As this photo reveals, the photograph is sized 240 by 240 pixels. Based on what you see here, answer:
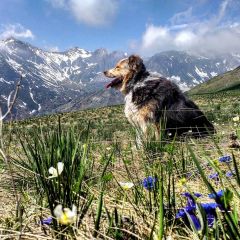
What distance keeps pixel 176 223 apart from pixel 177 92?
641 cm

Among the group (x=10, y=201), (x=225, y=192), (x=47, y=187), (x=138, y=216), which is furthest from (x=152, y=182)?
(x=10, y=201)

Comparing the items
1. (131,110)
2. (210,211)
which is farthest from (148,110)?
(210,211)

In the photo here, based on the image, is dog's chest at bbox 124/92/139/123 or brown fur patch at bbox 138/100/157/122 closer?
brown fur patch at bbox 138/100/157/122

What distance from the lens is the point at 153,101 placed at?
855 centimetres

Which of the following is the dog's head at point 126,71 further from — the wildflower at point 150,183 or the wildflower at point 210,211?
the wildflower at point 210,211

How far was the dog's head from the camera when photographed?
9.41 m

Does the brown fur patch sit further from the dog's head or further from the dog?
the dog's head

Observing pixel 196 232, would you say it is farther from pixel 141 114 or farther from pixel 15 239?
pixel 141 114

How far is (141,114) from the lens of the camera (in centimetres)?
841

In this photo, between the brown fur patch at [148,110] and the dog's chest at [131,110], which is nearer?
the brown fur patch at [148,110]

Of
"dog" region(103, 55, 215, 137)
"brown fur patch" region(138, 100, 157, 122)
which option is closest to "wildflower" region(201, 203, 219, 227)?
"dog" region(103, 55, 215, 137)

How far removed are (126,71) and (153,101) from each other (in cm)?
136

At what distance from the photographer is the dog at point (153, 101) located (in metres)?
8.32

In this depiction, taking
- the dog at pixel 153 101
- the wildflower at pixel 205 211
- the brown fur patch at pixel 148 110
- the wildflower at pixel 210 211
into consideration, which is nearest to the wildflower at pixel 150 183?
the wildflower at pixel 205 211
